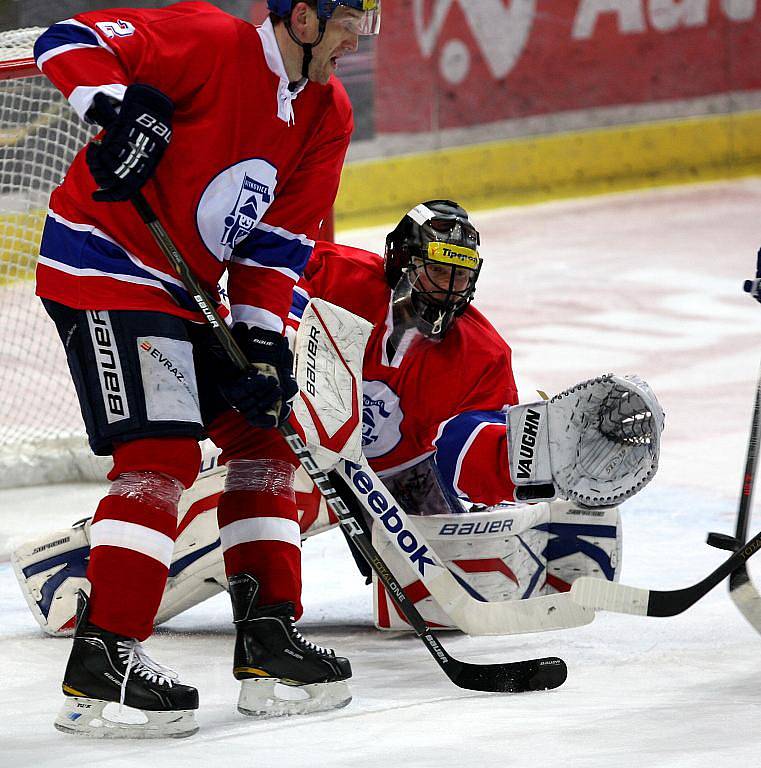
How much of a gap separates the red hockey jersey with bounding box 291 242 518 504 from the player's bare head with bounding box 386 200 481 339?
2.2 inches

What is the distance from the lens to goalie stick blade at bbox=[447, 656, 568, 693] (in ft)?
8.24

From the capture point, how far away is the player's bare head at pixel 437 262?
2811mm

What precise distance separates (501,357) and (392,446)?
0.26 meters

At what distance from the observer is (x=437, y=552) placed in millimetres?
2916

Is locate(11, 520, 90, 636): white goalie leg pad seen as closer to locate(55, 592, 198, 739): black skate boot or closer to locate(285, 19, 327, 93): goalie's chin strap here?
locate(55, 592, 198, 739): black skate boot

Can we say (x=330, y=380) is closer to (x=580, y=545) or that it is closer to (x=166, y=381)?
(x=166, y=381)

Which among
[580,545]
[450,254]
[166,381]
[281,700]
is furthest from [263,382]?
[580,545]

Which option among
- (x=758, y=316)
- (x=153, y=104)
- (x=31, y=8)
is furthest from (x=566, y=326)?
(x=153, y=104)

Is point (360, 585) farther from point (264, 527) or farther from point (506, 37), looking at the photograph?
point (506, 37)

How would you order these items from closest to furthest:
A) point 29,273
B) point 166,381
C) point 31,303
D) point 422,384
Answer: point 166,381
point 422,384
point 29,273
point 31,303

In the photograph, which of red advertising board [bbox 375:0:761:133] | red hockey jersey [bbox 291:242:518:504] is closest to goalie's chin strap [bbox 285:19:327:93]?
red hockey jersey [bbox 291:242:518:504]

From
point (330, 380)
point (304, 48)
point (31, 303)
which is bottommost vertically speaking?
point (31, 303)

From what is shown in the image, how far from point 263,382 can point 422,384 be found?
591 mm

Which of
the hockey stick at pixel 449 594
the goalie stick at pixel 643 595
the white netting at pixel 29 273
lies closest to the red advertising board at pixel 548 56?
the white netting at pixel 29 273
